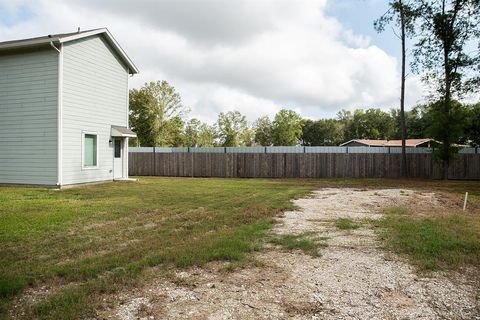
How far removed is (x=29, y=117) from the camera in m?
12.8

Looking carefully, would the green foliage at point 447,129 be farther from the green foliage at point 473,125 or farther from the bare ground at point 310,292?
the bare ground at point 310,292

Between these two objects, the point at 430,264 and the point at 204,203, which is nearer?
the point at 430,264

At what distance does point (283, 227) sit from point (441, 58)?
17445mm

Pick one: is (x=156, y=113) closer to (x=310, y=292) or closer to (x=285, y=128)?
(x=285, y=128)

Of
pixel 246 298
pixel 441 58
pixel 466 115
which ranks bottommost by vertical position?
pixel 246 298

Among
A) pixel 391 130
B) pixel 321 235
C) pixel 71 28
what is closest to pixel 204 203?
pixel 321 235

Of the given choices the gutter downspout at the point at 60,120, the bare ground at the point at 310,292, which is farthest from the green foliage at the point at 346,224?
the gutter downspout at the point at 60,120

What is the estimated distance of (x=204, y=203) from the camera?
928 centimetres

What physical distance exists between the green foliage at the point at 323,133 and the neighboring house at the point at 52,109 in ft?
198

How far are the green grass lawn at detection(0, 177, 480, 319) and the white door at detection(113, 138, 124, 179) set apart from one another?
19.0ft

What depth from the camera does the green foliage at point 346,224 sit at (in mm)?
6367

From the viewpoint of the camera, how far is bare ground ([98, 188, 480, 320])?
9.77 ft

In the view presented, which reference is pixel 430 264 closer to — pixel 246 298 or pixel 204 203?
pixel 246 298

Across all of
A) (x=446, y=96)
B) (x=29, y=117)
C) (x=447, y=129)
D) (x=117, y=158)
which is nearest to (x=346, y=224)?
(x=29, y=117)
